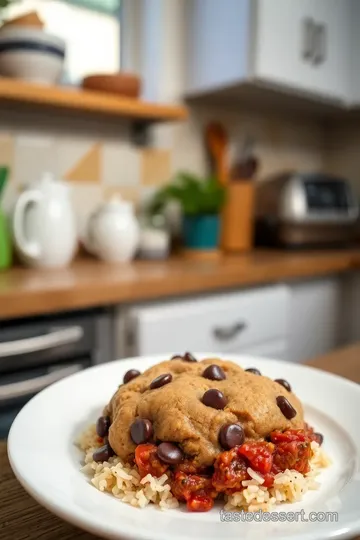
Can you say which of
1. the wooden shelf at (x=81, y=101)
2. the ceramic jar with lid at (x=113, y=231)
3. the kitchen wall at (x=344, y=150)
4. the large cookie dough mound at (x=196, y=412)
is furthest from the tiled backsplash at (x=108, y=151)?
the large cookie dough mound at (x=196, y=412)

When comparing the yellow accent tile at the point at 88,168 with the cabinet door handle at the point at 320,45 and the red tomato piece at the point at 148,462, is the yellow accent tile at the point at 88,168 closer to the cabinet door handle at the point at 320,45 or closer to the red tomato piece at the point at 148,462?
the cabinet door handle at the point at 320,45

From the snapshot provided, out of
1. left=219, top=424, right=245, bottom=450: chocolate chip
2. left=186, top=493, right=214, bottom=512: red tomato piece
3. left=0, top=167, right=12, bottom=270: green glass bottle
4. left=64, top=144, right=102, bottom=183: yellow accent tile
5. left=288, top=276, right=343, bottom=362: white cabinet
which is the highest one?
left=64, top=144, right=102, bottom=183: yellow accent tile

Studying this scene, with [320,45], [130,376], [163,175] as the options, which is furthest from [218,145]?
[130,376]

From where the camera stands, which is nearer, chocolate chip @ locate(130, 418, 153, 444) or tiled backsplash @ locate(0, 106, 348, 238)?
chocolate chip @ locate(130, 418, 153, 444)

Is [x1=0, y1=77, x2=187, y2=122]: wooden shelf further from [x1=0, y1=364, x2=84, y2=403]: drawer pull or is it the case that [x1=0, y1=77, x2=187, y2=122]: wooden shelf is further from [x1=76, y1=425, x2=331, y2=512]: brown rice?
[x1=76, y1=425, x2=331, y2=512]: brown rice

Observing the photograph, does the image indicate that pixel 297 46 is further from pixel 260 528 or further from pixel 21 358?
pixel 260 528

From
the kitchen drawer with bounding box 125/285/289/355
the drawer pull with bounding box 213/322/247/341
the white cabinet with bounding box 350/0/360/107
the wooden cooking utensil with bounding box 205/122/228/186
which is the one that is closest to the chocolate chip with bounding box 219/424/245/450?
the kitchen drawer with bounding box 125/285/289/355

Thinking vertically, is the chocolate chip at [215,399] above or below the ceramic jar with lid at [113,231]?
below
